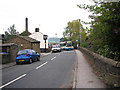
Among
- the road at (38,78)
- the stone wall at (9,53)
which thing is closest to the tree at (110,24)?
the road at (38,78)

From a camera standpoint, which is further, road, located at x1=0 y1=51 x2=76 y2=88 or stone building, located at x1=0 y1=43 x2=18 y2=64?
stone building, located at x1=0 y1=43 x2=18 y2=64

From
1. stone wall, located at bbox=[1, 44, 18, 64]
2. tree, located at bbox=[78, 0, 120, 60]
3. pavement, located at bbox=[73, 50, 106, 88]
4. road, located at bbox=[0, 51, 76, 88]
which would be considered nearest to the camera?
tree, located at bbox=[78, 0, 120, 60]

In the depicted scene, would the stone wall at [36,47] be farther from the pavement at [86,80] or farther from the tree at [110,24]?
the tree at [110,24]

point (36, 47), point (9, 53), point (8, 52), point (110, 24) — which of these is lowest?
point (9, 53)

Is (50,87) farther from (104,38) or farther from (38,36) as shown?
(38,36)

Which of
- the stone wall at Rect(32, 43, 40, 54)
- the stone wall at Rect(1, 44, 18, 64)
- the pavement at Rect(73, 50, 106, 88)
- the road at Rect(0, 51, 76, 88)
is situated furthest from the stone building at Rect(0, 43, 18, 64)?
the stone wall at Rect(32, 43, 40, 54)

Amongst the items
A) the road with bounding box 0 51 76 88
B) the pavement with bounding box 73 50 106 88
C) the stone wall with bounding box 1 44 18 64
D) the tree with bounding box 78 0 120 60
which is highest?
the tree with bounding box 78 0 120 60

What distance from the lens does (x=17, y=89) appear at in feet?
22.5

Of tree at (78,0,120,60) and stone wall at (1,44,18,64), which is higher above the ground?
tree at (78,0,120,60)

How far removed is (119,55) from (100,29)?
1.43m

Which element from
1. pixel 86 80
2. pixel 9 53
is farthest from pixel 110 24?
pixel 9 53

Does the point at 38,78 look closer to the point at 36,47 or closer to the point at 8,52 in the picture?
the point at 8,52

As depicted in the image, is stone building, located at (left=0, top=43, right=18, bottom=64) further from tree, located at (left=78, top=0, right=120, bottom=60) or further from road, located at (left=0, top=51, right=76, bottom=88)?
tree, located at (left=78, top=0, right=120, bottom=60)

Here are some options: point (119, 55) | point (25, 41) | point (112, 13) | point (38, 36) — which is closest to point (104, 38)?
point (119, 55)
